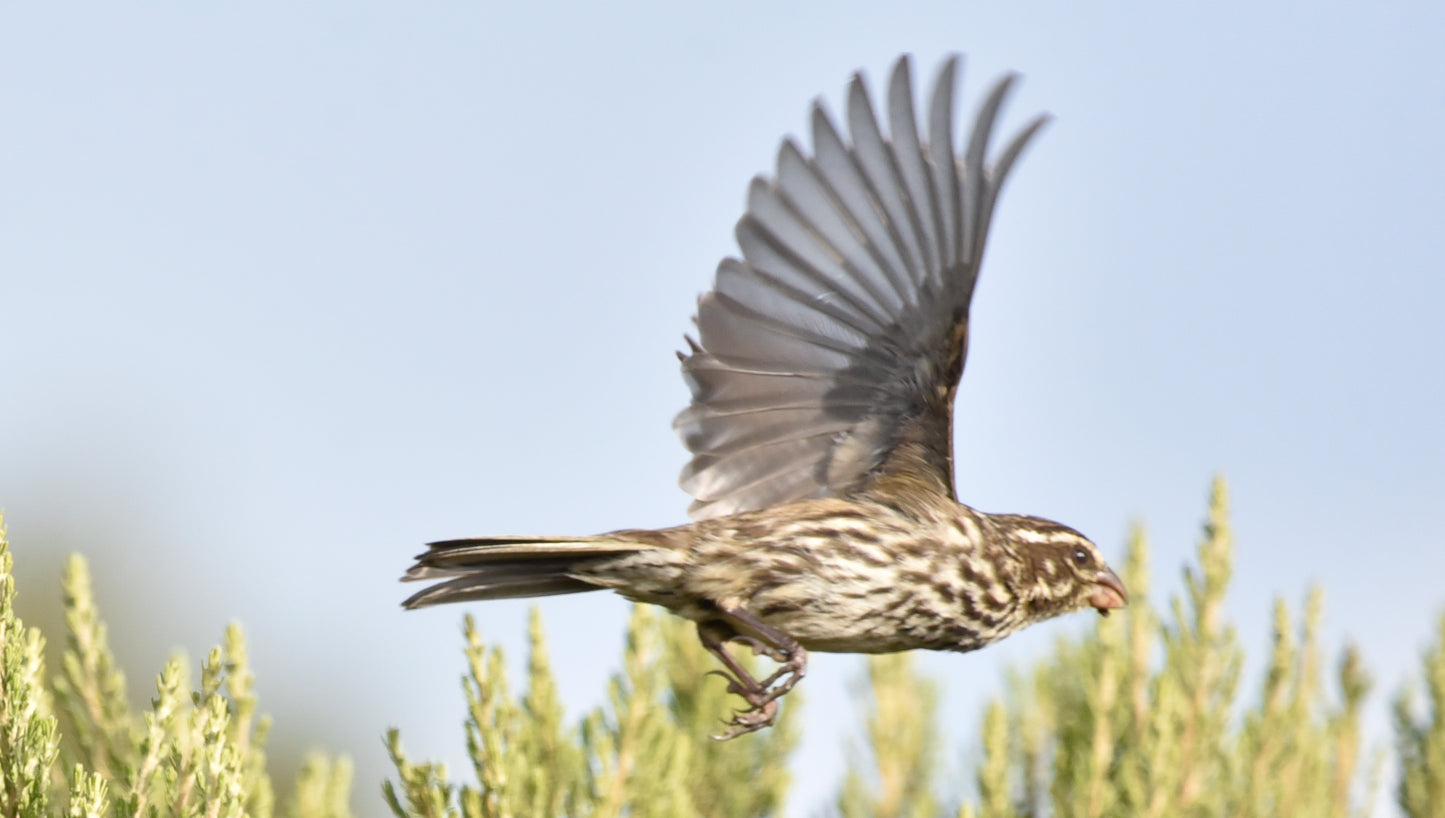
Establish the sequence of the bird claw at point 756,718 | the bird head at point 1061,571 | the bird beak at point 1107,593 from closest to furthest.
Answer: the bird claw at point 756,718
the bird head at point 1061,571
the bird beak at point 1107,593

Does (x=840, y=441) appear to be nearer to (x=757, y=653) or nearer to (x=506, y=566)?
(x=757, y=653)

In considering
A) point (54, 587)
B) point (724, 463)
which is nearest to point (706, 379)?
point (724, 463)

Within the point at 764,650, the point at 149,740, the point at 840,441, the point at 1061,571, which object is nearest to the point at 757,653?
the point at 764,650

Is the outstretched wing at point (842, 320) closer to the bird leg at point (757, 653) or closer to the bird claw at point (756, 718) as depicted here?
the bird leg at point (757, 653)

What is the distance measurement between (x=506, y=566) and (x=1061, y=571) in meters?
2.00

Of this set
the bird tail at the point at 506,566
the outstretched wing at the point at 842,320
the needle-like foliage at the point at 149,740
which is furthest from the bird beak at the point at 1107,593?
the needle-like foliage at the point at 149,740

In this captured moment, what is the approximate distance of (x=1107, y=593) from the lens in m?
6.04

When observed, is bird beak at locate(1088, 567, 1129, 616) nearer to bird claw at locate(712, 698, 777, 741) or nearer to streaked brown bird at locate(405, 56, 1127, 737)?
streaked brown bird at locate(405, 56, 1127, 737)

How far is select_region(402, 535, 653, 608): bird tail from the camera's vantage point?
479cm

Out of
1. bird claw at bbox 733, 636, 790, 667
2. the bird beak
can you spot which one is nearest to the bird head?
the bird beak

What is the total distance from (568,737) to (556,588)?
82 cm

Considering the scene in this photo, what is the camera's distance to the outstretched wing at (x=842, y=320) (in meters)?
5.48

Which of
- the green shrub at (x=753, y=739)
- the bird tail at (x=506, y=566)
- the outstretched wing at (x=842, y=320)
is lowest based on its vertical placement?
the green shrub at (x=753, y=739)

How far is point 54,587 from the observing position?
1533 centimetres
